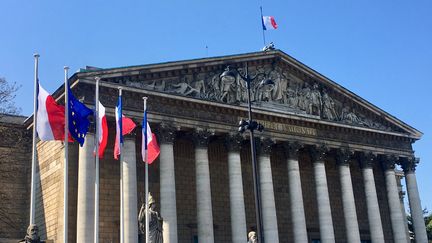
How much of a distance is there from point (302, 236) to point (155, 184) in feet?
30.0

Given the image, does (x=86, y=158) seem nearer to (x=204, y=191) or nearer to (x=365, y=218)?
(x=204, y=191)

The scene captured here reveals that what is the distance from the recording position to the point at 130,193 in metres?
26.5

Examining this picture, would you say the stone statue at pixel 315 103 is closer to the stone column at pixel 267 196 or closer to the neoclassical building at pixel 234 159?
the neoclassical building at pixel 234 159

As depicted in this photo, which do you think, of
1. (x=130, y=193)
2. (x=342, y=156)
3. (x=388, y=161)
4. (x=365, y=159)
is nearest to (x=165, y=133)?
(x=130, y=193)

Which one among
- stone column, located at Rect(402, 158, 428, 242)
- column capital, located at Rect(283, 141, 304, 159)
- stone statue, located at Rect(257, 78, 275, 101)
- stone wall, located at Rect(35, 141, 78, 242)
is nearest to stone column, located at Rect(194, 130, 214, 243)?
stone statue, located at Rect(257, 78, 275, 101)

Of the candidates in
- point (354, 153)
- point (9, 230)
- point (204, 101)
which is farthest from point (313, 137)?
point (9, 230)

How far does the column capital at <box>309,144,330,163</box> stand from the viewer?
34.9 metres

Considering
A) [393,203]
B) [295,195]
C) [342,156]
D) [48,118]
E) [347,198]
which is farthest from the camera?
[393,203]

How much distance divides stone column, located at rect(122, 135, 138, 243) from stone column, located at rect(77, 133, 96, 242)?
1594 mm

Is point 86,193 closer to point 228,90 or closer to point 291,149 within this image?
point 228,90

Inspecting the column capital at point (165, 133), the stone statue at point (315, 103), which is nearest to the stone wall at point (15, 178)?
the column capital at point (165, 133)

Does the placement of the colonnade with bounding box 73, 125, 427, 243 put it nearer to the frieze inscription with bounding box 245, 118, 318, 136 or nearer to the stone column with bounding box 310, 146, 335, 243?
the stone column with bounding box 310, 146, 335, 243

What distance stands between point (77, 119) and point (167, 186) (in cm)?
1019

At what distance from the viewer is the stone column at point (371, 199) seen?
35844 millimetres
